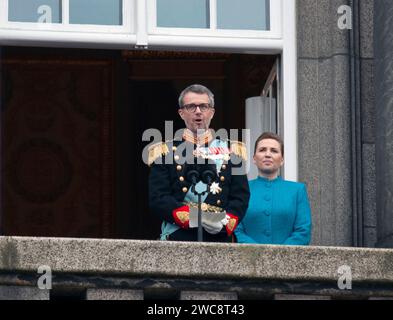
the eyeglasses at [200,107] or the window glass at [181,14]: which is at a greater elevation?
the window glass at [181,14]

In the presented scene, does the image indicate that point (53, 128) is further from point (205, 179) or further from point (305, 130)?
point (205, 179)

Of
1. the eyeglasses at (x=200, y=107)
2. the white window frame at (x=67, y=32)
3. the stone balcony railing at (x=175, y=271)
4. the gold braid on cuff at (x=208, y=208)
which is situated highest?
the white window frame at (x=67, y=32)

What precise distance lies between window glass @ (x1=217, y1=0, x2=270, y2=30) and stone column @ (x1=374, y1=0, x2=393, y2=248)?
77 centimetres

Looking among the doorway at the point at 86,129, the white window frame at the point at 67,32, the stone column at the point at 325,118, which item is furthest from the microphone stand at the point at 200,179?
the doorway at the point at 86,129

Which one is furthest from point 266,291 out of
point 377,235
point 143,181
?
point 143,181

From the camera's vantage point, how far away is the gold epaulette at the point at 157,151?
945 centimetres

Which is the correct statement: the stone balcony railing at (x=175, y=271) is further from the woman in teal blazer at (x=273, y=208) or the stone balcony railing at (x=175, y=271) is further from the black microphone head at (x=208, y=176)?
the woman in teal blazer at (x=273, y=208)

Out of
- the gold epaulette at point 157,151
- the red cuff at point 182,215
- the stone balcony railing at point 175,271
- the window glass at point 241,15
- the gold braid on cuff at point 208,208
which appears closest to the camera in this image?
the stone balcony railing at point 175,271

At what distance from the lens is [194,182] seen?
8.90m

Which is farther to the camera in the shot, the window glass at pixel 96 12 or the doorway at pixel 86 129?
Result: the doorway at pixel 86 129

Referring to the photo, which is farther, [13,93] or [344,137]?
[13,93]

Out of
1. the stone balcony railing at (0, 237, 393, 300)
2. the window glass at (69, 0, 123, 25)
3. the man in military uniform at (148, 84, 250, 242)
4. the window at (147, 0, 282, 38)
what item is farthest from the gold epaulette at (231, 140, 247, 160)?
the stone balcony railing at (0, 237, 393, 300)

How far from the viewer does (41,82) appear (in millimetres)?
18172

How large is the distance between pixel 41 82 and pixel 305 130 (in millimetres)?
7734
